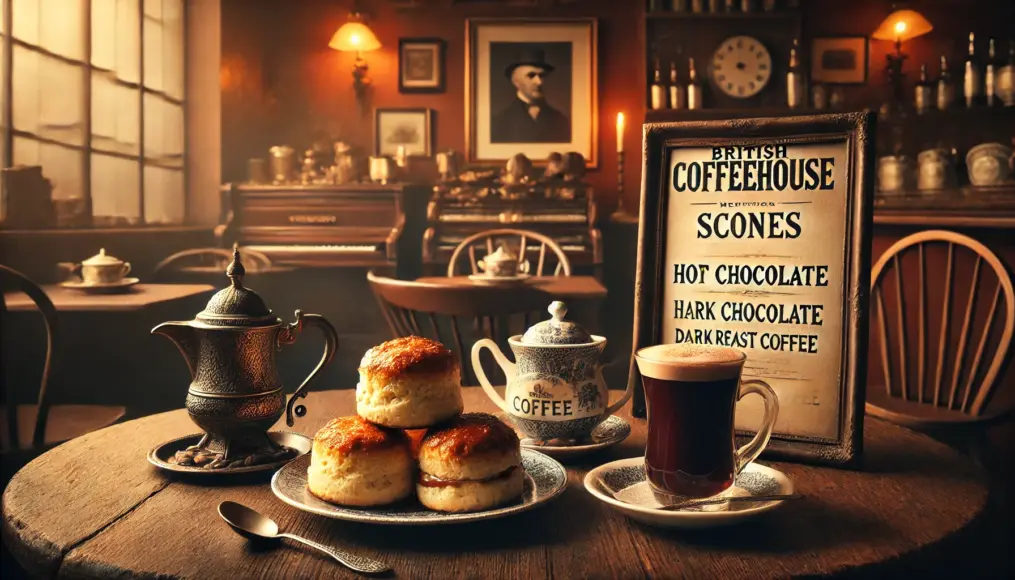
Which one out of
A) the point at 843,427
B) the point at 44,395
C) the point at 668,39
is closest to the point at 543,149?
the point at 668,39

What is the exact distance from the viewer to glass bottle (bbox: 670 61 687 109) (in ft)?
19.5

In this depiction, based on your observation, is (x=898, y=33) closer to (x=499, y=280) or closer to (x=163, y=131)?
(x=499, y=280)

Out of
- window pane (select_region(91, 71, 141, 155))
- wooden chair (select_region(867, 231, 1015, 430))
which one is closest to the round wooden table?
wooden chair (select_region(867, 231, 1015, 430))

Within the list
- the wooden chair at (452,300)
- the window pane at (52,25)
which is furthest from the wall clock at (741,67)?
the wooden chair at (452,300)

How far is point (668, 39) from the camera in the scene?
613cm

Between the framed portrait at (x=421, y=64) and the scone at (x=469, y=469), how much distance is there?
5792 mm

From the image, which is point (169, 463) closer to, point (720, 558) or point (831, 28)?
point (720, 558)

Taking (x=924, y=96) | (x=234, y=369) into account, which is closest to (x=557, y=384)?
(x=234, y=369)

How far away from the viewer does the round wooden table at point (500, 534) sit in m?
0.70

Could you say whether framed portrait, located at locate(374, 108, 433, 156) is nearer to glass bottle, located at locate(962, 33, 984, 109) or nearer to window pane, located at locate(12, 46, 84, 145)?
window pane, located at locate(12, 46, 84, 145)

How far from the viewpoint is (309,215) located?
228 inches

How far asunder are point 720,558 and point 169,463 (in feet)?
2.03

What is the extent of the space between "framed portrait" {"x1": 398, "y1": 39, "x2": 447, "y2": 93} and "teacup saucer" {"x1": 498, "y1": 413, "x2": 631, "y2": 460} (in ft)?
18.1

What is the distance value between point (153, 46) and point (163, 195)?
95 cm
